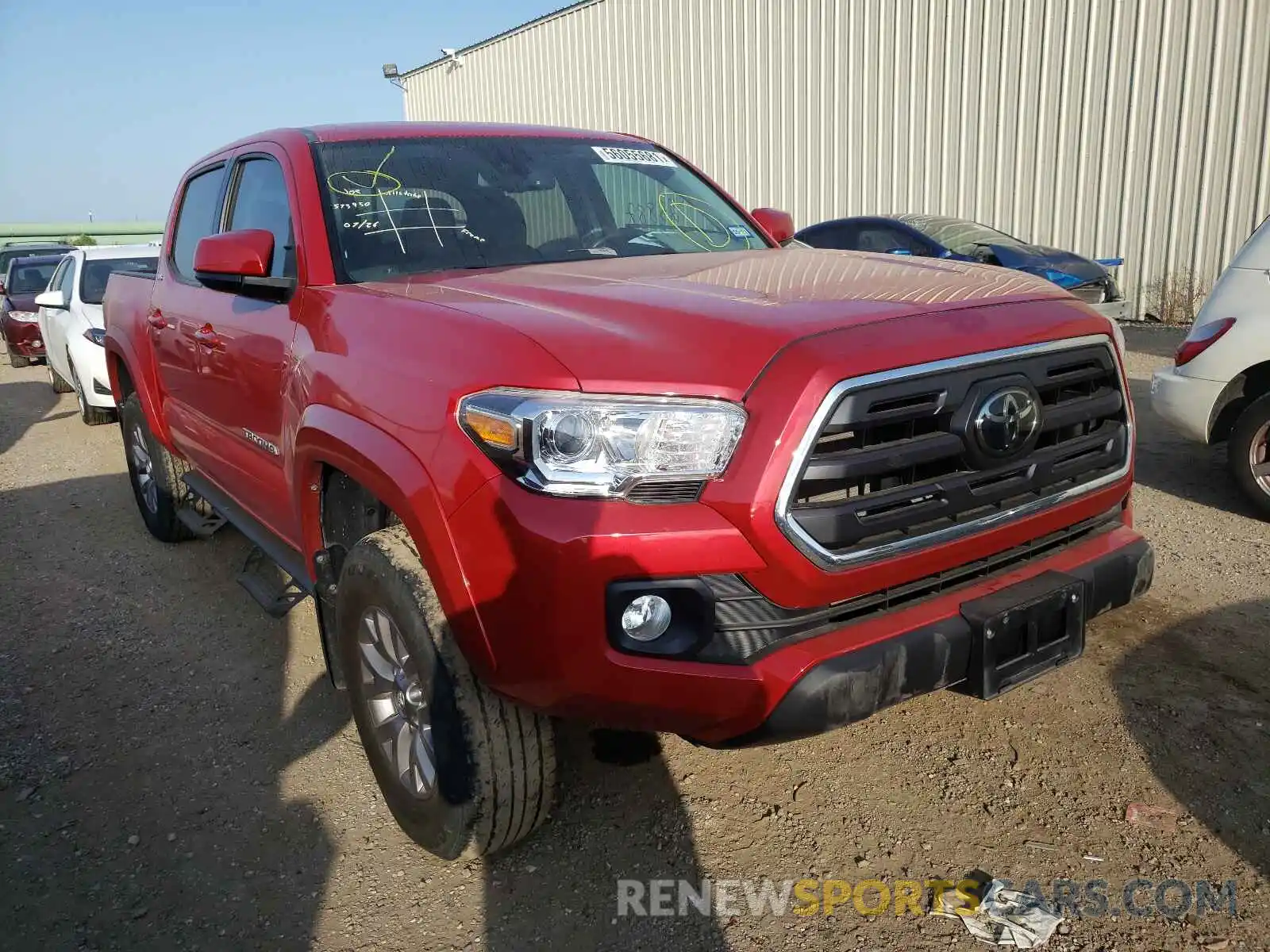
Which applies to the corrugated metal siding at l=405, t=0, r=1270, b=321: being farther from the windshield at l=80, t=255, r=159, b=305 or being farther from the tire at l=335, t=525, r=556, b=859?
the tire at l=335, t=525, r=556, b=859

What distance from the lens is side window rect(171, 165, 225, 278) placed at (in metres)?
4.13

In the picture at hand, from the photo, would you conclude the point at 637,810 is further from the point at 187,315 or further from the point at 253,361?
the point at 187,315

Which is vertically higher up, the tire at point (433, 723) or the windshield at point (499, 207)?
the windshield at point (499, 207)

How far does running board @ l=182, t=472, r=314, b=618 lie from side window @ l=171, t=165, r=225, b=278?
951 millimetres

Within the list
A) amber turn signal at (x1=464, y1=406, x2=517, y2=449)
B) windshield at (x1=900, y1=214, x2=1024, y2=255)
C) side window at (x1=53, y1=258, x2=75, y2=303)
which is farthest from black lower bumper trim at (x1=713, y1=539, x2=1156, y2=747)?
side window at (x1=53, y1=258, x2=75, y2=303)

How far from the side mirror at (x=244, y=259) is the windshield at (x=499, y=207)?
210 mm

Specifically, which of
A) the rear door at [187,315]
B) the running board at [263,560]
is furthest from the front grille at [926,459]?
the rear door at [187,315]

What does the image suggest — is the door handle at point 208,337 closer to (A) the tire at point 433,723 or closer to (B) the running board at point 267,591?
(B) the running board at point 267,591

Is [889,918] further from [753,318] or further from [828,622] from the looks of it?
[753,318]

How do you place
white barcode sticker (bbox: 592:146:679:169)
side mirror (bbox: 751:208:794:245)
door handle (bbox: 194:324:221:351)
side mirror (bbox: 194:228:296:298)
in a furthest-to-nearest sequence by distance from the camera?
side mirror (bbox: 751:208:794:245) → white barcode sticker (bbox: 592:146:679:169) → door handle (bbox: 194:324:221:351) → side mirror (bbox: 194:228:296:298)

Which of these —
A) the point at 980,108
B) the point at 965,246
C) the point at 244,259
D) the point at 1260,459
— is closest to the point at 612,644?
the point at 244,259

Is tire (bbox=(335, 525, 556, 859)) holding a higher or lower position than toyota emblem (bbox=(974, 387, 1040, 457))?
lower

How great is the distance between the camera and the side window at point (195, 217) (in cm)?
413

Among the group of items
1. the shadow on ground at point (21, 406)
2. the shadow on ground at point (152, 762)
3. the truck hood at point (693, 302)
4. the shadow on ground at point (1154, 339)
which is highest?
the truck hood at point (693, 302)
